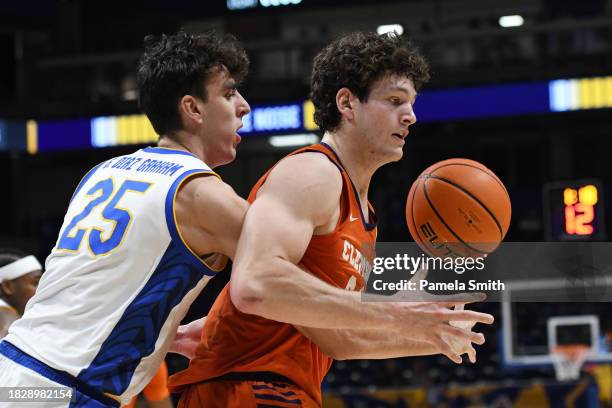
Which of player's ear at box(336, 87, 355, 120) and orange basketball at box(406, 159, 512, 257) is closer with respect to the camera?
orange basketball at box(406, 159, 512, 257)

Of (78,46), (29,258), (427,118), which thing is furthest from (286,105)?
(29,258)

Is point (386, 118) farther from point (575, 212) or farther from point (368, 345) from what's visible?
point (575, 212)

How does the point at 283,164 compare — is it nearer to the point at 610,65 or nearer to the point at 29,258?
the point at 29,258

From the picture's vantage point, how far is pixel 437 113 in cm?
A: 1096

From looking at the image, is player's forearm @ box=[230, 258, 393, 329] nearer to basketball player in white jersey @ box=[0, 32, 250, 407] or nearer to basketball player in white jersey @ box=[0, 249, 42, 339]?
basketball player in white jersey @ box=[0, 32, 250, 407]

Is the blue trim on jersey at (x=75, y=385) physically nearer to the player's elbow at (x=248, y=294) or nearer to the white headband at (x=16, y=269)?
the player's elbow at (x=248, y=294)

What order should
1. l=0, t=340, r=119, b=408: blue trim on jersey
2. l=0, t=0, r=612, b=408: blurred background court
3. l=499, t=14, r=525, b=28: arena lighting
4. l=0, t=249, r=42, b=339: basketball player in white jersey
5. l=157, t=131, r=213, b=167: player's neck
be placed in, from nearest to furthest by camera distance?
l=0, t=340, r=119, b=408: blue trim on jersey < l=157, t=131, r=213, b=167: player's neck < l=0, t=249, r=42, b=339: basketball player in white jersey < l=0, t=0, r=612, b=408: blurred background court < l=499, t=14, r=525, b=28: arena lighting

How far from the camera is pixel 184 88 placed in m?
2.98

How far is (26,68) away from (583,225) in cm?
874

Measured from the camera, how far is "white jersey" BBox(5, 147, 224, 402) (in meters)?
2.57

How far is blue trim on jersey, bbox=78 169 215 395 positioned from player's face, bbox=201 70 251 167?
0.36m

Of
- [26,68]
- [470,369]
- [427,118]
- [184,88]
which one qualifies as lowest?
[470,369]

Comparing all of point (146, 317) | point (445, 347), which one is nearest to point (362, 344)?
point (445, 347)

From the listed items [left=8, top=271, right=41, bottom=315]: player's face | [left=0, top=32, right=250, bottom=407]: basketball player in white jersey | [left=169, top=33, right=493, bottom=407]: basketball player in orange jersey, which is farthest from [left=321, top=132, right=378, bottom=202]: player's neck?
[left=8, top=271, right=41, bottom=315]: player's face
